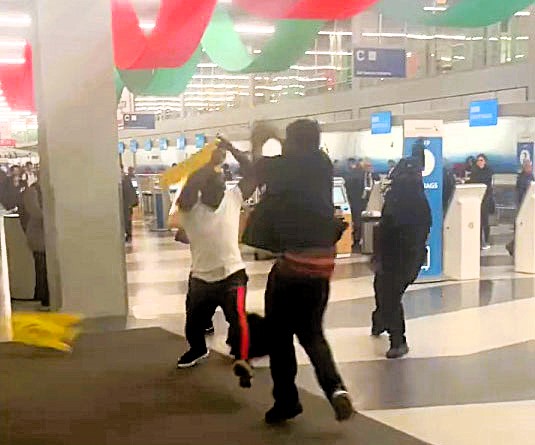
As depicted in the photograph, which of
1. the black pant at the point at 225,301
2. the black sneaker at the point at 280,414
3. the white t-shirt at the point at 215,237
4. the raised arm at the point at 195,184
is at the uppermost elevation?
the raised arm at the point at 195,184

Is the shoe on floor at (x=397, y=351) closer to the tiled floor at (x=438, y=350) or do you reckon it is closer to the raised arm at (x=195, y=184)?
the tiled floor at (x=438, y=350)

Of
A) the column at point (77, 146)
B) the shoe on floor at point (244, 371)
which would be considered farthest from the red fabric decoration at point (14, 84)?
the shoe on floor at point (244, 371)

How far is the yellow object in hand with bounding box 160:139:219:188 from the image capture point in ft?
16.5

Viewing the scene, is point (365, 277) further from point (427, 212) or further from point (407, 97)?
point (407, 97)

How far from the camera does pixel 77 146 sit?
275 inches

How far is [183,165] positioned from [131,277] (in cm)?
512

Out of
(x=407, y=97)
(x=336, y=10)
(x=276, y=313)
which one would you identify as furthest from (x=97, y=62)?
(x=407, y=97)

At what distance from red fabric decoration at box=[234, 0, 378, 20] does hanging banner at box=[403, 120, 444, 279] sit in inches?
96.1

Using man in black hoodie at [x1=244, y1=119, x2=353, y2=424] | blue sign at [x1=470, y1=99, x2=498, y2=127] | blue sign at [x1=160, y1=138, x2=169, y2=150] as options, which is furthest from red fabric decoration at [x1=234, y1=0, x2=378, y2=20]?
blue sign at [x1=160, y1=138, x2=169, y2=150]

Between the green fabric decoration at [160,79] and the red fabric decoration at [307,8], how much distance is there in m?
1.91

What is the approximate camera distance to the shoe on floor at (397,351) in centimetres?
551

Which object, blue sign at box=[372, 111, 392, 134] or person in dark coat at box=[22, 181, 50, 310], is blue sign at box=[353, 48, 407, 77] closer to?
blue sign at box=[372, 111, 392, 134]

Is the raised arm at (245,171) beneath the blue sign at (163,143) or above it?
beneath

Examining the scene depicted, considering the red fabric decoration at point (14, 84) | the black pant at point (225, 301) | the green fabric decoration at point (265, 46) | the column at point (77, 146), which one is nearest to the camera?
the black pant at point (225, 301)
